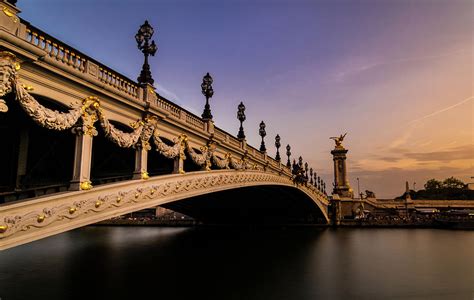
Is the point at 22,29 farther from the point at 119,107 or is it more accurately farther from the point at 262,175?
the point at 262,175

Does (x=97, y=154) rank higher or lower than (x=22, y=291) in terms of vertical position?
higher

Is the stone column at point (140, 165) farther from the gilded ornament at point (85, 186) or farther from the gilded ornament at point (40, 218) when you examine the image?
the gilded ornament at point (40, 218)

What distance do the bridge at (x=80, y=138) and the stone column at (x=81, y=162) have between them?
0.03m

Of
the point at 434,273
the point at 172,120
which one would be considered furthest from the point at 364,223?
the point at 172,120

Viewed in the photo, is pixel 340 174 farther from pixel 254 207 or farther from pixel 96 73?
pixel 96 73

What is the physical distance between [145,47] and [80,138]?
5751 millimetres

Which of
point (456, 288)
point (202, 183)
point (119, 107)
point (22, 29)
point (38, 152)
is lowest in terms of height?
point (456, 288)

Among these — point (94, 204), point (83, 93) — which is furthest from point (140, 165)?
point (83, 93)

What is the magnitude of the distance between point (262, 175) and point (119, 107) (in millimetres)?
17556

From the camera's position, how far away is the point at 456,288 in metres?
15.5

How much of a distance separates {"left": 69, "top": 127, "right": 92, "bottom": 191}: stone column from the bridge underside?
23457 millimetres

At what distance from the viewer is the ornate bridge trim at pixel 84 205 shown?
8367mm

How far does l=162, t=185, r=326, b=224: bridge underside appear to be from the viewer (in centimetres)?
3859

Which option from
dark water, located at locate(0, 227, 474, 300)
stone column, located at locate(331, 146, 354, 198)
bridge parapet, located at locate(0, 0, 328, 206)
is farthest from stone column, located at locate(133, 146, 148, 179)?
stone column, located at locate(331, 146, 354, 198)
